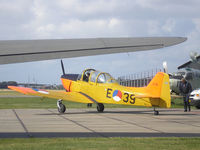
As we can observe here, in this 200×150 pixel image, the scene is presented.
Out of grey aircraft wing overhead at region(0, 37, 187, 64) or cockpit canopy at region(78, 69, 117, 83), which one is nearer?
grey aircraft wing overhead at region(0, 37, 187, 64)

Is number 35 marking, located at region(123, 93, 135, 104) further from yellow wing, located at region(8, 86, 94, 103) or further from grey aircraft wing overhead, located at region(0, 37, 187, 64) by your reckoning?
grey aircraft wing overhead, located at region(0, 37, 187, 64)

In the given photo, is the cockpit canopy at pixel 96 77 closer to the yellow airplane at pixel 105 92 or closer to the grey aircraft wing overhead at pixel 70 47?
the yellow airplane at pixel 105 92

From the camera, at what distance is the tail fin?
14.4 metres

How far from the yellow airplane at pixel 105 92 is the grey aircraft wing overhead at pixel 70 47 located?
29.6 ft

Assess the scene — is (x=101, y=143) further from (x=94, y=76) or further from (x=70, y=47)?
(x=94, y=76)

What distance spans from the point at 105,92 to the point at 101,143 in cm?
858

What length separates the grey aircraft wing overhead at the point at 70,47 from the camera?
4422 millimetres

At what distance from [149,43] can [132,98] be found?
977 centimetres

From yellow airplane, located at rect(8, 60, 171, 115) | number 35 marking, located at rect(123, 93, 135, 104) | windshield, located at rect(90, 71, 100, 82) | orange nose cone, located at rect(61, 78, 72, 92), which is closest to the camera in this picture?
yellow airplane, located at rect(8, 60, 171, 115)

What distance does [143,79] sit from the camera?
102ft

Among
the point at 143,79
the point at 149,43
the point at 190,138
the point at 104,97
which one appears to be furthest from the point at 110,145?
the point at 143,79

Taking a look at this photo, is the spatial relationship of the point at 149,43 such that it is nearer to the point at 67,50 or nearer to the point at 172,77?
the point at 67,50

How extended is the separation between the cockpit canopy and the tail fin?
2.40 metres

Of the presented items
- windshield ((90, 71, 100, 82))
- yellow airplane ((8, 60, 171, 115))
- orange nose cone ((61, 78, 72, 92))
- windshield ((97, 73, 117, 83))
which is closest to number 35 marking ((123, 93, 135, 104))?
yellow airplane ((8, 60, 171, 115))
